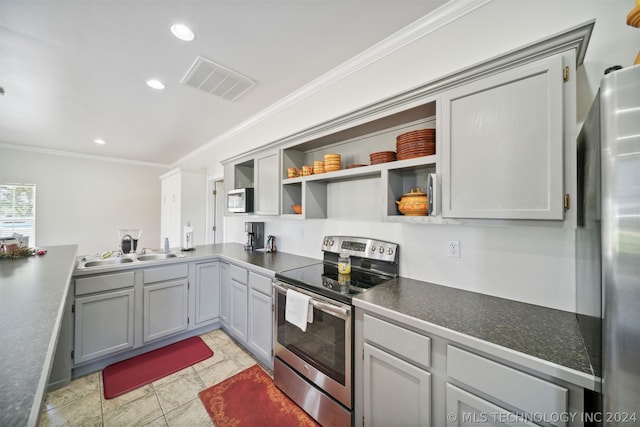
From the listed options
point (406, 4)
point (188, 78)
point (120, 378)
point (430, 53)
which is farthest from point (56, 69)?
point (430, 53)

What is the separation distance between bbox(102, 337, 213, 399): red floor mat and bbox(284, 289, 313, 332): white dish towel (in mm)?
1337

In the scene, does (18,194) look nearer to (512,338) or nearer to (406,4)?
(406,4)

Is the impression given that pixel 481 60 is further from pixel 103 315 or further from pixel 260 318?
pixel 103 315

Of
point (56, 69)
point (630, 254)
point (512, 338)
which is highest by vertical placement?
point (56, 69)

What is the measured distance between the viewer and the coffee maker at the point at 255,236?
10.6 ft

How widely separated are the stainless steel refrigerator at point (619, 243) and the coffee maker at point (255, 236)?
3.02 meters

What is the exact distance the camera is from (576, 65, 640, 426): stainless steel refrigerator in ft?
1.98

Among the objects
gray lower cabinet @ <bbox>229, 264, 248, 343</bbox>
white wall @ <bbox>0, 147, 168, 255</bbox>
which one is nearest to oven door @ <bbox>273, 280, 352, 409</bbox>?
gray lower cabinet @ <bbox>229, 264, 248, 343</bbox>

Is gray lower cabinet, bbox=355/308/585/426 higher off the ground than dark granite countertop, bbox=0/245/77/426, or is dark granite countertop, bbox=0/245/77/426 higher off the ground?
dark granite countertop, bbox=0/245/77/426

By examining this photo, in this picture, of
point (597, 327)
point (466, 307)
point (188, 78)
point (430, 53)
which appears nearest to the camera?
point (597, 327)

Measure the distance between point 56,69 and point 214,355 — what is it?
3.14m

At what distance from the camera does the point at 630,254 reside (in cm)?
61

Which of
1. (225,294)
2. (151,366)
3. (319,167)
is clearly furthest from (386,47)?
(151,366)

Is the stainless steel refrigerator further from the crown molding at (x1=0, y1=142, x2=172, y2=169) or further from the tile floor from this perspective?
the crown molding at (x1=0, y1=142, x2=172, y2=169)
